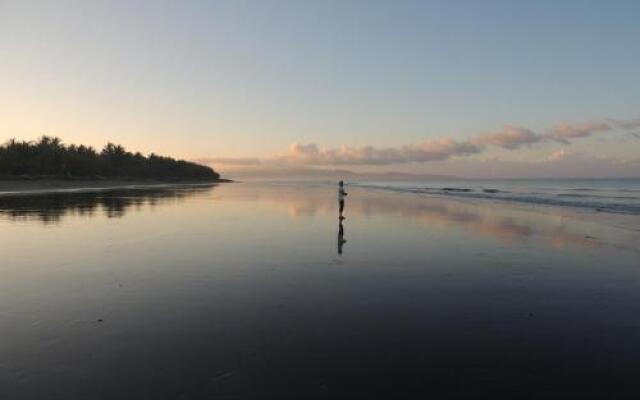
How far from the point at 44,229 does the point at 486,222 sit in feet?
72.4

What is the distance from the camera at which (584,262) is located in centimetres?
1274

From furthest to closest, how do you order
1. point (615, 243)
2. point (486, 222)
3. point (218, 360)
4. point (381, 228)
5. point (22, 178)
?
point (22, 178) → point (486, 222) → point (381, 228) → point (615, 243) → point (218, 360)

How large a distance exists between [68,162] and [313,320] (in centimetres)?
10818

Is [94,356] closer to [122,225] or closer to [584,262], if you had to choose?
[584,262]

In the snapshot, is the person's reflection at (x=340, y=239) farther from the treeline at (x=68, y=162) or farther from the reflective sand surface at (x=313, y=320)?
the treeline at (x=68, y=162)

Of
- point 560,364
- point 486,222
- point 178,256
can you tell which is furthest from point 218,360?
point 486,222

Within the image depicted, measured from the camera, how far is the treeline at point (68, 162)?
88000 millimetres

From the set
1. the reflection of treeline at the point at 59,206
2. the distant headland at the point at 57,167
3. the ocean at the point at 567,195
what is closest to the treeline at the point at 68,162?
the distant headland at the point at 57,167

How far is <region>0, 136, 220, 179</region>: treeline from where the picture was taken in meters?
88.0

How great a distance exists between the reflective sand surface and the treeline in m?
88.5

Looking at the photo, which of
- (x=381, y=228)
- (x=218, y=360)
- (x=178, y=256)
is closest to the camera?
(x=218, y=360)

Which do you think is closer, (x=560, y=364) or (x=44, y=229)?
(x=560, y=364)

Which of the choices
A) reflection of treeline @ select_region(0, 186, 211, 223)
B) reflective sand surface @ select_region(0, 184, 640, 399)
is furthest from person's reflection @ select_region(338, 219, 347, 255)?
reflection of treeline @ select_region(0, 186, 211, 223)

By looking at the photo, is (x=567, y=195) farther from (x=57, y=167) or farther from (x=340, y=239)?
(x=57, y=167)
